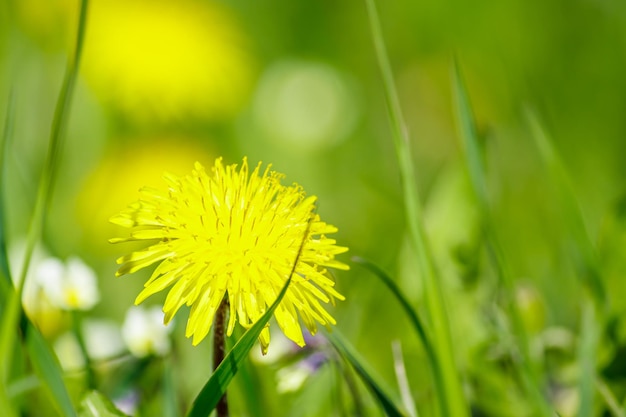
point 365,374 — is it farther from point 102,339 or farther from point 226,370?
point 102,339

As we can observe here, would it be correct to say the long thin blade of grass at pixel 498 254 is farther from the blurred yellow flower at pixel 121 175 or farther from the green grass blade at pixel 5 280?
the blurred yellow flower at pixel 121 175

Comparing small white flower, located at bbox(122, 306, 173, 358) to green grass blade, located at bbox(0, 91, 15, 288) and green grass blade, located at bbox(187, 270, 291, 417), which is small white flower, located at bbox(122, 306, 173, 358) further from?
green grass blade, located at bbox(187, 270, 291, 417)

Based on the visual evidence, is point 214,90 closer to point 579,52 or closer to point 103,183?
point 103,183

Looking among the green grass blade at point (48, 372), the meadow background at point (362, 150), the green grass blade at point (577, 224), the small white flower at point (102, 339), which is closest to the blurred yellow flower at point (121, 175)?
the meadow background at point (362, 150)

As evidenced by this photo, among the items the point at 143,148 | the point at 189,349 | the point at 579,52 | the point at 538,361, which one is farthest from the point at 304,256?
the point at 579,52

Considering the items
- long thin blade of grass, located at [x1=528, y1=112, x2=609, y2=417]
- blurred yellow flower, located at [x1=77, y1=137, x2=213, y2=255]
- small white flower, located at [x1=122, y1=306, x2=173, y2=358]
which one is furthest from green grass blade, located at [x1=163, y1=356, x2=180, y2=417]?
blurred yellow flower, located at [x1=77, y1=137, x2=213, y2=255]

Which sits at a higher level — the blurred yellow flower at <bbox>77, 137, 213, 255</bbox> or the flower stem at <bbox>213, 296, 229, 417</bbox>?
the blurred yellow flower at <bbox>77, 137, 213, 255</bbox>
